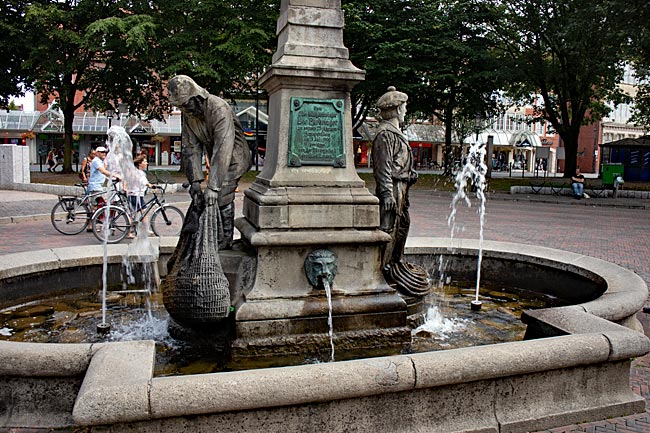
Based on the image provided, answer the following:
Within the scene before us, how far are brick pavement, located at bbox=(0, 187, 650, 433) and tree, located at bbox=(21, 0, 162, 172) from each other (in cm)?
1013

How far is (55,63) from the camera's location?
29.1 m

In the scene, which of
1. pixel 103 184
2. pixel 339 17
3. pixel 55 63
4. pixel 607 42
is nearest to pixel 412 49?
pixel 607 42

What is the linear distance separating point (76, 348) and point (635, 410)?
156 inches

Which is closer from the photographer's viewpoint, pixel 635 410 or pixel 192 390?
pixel 192 390

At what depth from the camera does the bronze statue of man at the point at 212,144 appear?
5477mm

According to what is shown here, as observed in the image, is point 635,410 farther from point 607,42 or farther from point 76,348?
point 607,42

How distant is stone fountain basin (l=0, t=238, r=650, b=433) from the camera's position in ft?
11.4

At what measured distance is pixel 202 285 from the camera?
514 centimetres

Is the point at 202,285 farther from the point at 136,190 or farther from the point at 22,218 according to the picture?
the point at 22,218

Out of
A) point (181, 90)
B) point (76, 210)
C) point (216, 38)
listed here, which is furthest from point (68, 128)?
point (181, 90)

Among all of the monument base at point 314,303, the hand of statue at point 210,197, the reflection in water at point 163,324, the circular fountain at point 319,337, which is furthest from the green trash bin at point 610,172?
the hand of statue at point 210,197

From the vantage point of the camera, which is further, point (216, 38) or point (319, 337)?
point (216, 38)

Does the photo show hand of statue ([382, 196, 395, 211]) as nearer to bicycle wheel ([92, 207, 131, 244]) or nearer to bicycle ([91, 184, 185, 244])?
bicycle ([91, 184, 185, 244])

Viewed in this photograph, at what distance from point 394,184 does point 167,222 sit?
7761mm
